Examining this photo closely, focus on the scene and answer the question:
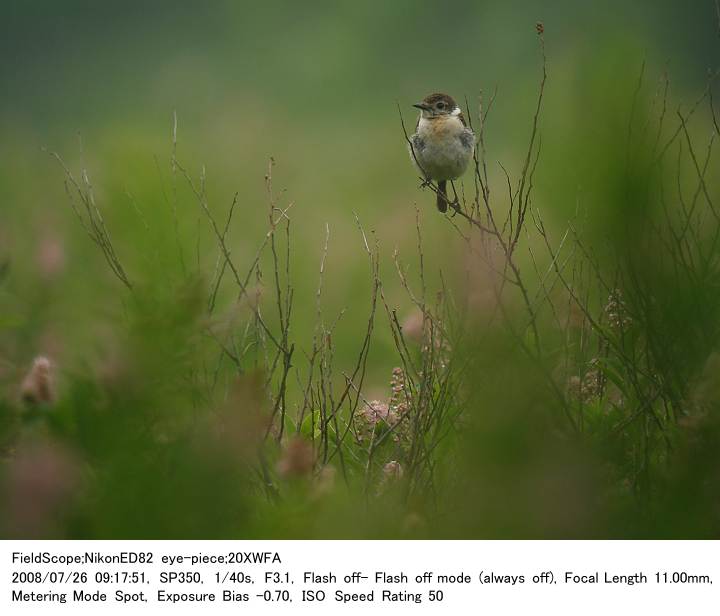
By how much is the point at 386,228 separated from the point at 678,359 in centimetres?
869

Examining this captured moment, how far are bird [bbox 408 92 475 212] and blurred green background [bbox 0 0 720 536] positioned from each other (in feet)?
1.51

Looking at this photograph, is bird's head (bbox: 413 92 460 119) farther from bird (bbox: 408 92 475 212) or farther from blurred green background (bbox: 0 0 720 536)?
blurred green background (bbox: 0 0 720 536)

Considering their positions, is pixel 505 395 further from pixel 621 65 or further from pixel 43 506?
pixel 621 65

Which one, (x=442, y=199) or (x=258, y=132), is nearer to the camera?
(x=442, y=199)

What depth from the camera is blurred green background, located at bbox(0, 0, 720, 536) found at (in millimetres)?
3266

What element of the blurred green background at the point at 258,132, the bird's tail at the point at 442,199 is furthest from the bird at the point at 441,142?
the blurred green background at the point at 258,132

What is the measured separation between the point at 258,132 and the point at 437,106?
15.0 meters

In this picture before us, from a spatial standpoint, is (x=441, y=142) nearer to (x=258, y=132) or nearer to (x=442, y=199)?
(x=442, y=199)

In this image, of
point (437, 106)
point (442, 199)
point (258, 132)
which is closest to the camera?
point (442, 199)

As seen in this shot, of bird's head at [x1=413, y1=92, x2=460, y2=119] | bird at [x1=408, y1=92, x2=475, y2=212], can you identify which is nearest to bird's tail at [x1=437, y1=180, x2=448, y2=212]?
bird at [x1=408, y1=92, x2=475, y2=212]

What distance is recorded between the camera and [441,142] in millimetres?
6250

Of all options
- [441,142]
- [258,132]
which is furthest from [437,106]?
[258,132]

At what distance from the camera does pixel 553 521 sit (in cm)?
222
